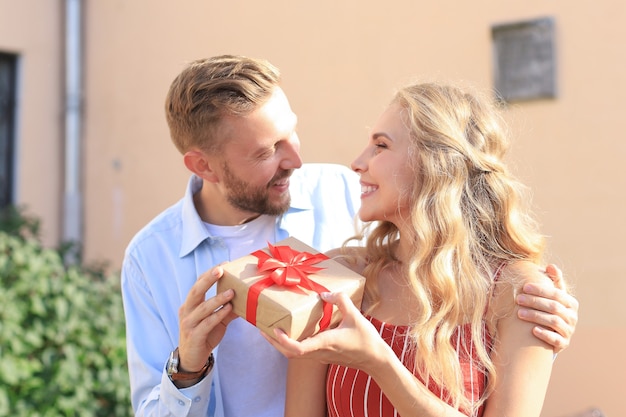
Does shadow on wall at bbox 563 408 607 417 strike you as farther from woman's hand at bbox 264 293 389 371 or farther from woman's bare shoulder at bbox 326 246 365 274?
woman's hand at bbox 264 293 389 371

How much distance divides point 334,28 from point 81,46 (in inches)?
95.3

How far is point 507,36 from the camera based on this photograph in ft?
13.0

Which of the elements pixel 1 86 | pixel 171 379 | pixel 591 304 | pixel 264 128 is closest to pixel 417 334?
pixel 171 379

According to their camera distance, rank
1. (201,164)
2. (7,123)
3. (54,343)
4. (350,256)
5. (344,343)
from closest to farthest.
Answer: (344,343) < (350,256) < (201,164) < (54,343) < (7,123)

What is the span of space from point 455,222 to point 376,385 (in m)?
0.47

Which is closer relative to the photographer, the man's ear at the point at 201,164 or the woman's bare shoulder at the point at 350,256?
the woman's bare shoulder at the point at 350,256

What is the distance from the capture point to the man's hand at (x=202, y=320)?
201 centimetres

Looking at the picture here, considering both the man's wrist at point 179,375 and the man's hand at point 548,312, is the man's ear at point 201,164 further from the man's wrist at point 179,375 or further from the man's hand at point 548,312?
the man's hand at point 548,312

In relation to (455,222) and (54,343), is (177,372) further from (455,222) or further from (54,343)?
(54,343)

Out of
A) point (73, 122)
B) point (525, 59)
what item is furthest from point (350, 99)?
point (73, 122)

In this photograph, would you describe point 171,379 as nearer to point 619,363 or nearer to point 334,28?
point 619,363

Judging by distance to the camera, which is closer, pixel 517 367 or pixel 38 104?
pixel 517 367

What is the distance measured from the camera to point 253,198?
2.50m

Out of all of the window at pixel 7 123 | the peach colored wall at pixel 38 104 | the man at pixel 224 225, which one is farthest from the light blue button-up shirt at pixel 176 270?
the window at pixel 7 123
